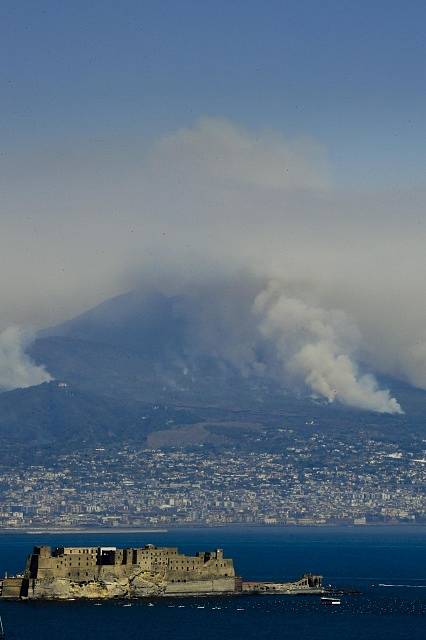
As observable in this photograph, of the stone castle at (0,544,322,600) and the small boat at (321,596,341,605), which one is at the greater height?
the stone castle at (0,544,322,600)

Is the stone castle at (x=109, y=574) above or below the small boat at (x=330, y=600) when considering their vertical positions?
above

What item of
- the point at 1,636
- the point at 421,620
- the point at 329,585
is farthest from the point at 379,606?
the point at 1,636

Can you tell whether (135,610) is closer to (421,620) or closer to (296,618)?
(296,618)

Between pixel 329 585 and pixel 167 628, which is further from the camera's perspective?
pixel 329 585

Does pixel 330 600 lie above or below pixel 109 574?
below

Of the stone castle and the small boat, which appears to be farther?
the small boat

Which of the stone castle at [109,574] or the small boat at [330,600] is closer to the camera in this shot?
the stone castle at [109,574]

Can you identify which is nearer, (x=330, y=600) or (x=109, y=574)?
(x=109, y=574)

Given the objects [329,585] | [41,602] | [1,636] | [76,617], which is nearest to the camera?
[1,636]
